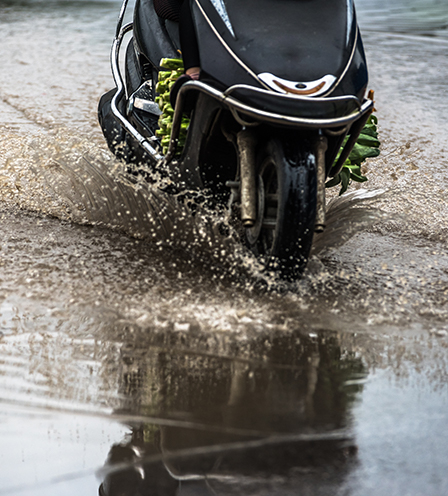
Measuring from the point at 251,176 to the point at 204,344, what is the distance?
71cm

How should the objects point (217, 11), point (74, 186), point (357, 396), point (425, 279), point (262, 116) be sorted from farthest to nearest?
1. point (74, 186)
2. point (425, 279)
3. point (217, 11)
4. point (262, 116)
5. point (357, 396)

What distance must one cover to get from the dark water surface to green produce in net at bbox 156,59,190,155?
1.28 ft

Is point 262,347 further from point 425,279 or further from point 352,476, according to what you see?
point 425,279

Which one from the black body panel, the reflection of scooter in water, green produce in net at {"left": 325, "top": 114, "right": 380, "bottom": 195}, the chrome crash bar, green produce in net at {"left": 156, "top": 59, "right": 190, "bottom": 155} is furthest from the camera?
green produce in net at {"left": 325, "top": 114, "right": 380, "bottom": 195}

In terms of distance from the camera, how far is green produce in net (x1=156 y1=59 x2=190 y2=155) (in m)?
3.06

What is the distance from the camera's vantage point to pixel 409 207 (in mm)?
4035

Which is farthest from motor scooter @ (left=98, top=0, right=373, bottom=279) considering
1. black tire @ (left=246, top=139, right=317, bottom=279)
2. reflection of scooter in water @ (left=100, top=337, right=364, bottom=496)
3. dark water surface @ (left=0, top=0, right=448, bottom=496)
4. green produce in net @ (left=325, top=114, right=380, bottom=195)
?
reflection of scooter in water @ (left=100, top=337, right=364, bottom=496)

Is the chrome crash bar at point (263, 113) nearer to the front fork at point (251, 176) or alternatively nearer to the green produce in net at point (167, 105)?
the front fork at point (251, 176)

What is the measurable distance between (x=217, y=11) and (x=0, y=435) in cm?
182

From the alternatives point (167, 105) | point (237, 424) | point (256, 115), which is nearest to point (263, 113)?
point (256, 115)

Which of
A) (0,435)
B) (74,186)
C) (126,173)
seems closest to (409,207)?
(126,173)

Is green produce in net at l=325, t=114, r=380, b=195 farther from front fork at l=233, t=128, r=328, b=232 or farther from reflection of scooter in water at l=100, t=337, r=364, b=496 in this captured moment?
reflection of scooter in water at l=100, t=337, r=364, b=496

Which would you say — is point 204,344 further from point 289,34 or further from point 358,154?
point 358,154

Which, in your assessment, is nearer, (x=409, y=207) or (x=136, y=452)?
(x=136, y=452)
